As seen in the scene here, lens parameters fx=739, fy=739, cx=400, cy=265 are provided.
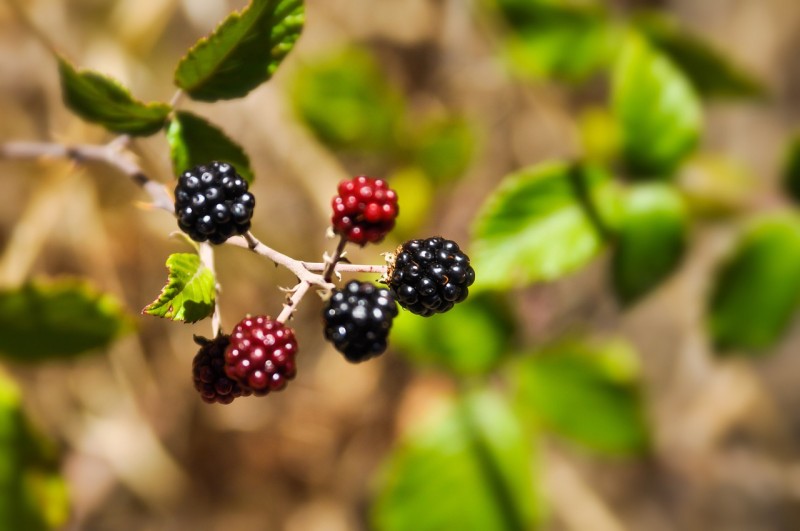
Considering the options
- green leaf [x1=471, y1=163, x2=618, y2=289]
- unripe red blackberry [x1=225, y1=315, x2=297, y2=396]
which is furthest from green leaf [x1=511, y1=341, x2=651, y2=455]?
unripe red blackberry [x1=225, y1=315, x2=297, y2=396]

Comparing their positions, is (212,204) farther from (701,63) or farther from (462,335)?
(701,63)

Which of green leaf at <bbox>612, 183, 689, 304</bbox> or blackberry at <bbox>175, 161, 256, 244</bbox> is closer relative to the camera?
blackberry at <bbox>175, 161, 256, 244</bbox>

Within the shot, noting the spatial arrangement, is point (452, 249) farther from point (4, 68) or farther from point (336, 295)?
point (4, 68)

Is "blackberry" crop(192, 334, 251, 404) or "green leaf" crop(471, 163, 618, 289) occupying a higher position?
"green leaf" crop(471, 163, 618, 289)

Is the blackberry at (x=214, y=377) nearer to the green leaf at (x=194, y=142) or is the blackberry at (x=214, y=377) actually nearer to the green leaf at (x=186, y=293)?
the green leaf at (x=186, y=293)

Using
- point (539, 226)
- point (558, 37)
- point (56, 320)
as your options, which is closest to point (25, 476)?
point (56, 320)

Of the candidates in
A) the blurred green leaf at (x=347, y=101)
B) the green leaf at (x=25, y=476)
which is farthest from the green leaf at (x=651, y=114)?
the green leaf at (x=25, y=476)

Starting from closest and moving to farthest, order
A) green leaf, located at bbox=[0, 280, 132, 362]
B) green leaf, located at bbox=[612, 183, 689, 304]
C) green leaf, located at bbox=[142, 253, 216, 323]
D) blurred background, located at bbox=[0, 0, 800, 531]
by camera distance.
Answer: green leaf, located at bbox=[142, 253, 216, 323] → green leaf, located at bbox=[0, 280, 132, 362] → green leaf, located at bbox=[612, 183, 689, 304] → blurred background, located at bbox=[0, 0, 800, 531]

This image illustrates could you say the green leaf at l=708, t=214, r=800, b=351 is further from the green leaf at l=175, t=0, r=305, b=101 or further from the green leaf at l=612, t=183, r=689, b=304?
the green leaf at l=175, t=0, r=305, b=101

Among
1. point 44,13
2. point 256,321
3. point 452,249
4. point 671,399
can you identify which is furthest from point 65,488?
point 671,399
